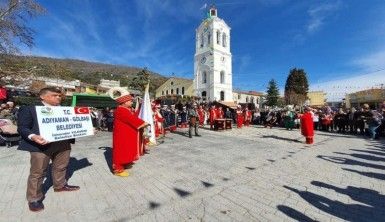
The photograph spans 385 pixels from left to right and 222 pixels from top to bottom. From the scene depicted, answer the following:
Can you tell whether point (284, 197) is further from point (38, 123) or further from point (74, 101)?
point (74, 101)

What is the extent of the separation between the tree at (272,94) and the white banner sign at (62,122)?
213 ft

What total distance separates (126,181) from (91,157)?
2.77 meters

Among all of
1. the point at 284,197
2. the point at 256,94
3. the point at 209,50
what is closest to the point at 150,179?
the point at 284,197

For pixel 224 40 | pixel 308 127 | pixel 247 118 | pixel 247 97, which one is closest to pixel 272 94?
pixel 247 97

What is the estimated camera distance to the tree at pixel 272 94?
67125 mm

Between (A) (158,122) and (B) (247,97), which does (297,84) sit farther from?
(A) (158,122)

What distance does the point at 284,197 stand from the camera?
4.85 m

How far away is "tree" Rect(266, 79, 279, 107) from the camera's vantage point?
67.1m

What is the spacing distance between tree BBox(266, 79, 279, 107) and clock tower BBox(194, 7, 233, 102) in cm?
1448

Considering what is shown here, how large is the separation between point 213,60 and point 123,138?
4823 cm

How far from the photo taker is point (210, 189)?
530cm

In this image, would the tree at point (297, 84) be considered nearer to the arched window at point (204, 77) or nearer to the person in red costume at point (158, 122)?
the arched window at point (204, 77)

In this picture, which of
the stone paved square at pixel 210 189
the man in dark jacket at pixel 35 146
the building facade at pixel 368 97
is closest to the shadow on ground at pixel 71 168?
the stone paved square at pixel 210 189

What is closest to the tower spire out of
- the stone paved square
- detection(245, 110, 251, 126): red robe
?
detection(245, 110, 251, 126): red robe
